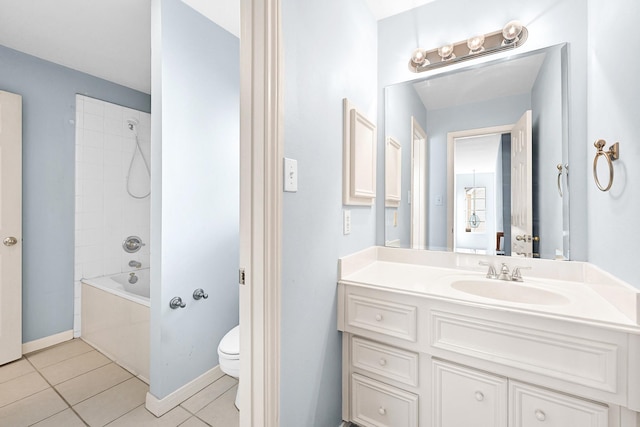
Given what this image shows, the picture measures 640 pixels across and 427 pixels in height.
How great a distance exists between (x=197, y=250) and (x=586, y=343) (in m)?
1.87

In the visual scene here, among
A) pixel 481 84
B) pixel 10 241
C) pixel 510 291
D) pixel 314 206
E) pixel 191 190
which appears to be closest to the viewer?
pixel 314 206

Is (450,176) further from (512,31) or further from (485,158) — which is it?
(512,31)

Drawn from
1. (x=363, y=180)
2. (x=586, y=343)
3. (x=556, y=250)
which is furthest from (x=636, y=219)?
(x=363, y=180)

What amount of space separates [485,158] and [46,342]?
3563mm

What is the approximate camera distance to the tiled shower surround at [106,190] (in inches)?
102

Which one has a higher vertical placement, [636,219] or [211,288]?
[636,219]

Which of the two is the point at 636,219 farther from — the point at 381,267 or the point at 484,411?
the point at 381,267

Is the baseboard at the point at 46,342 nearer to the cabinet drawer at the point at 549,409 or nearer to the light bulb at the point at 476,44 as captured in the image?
the cabinet drawer at the point at 549,409

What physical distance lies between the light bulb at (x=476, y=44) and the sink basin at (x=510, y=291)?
1.18m

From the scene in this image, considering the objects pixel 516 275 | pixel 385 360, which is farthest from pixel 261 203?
pixel 516 275

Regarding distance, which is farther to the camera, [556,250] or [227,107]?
[227,107]

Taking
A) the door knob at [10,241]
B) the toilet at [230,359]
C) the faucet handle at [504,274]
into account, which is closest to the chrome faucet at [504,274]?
the faucet handle at [504,274]

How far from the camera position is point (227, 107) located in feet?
6.70

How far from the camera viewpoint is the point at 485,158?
1.55 m
